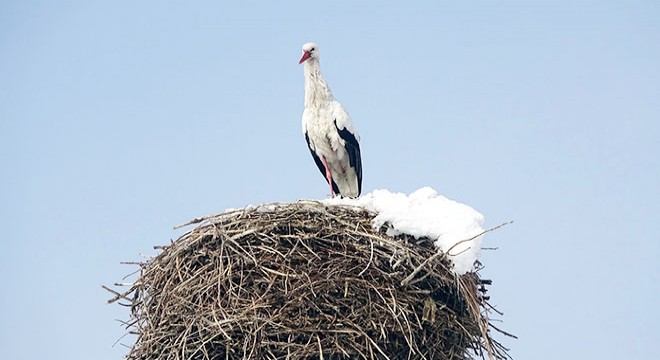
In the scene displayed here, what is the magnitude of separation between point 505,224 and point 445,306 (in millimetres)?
693

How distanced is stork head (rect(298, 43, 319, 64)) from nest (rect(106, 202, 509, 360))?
287 cm

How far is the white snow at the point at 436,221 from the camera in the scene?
7.15m

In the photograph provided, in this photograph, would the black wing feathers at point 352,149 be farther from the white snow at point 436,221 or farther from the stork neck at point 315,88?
the white snow at point 436,221

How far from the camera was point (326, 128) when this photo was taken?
980 centimetres

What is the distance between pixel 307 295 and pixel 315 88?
11.0ft

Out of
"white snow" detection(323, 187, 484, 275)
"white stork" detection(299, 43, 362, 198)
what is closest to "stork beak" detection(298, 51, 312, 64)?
"white stork" detection(299, 43, 362, 198)

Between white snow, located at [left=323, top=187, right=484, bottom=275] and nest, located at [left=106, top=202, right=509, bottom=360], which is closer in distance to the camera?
nest, located at [left=106, top=202, right=509, bottom=360]

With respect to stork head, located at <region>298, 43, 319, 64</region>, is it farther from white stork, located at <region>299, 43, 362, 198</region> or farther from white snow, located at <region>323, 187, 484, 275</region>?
white snow, located at <region>323, 187, 484, 275</region>

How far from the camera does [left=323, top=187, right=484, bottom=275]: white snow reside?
715cm

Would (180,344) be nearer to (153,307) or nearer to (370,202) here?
(153,307)

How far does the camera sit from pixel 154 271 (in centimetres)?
755

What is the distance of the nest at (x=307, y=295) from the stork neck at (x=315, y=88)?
257 cm

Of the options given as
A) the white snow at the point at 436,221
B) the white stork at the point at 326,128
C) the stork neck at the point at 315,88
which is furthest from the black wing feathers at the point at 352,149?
the white snow at the point at 436,221

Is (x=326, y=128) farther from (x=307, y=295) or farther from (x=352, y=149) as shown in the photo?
(x=307, y=295)
